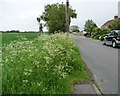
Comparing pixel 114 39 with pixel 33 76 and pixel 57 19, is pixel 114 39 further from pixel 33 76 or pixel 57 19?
pixel 57 19

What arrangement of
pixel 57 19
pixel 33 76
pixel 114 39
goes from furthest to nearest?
pixel 57 19
pixel 114 39
pixel 33 76

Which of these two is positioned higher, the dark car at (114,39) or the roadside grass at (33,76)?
the roadside grass at (33,76)

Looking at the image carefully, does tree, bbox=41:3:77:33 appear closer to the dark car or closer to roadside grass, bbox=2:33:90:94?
the dark car

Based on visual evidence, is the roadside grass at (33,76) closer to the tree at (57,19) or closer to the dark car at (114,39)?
the dark car at (114,39)

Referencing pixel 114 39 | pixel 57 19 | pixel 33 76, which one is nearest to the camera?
pixel 33 76

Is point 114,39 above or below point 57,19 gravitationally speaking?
below

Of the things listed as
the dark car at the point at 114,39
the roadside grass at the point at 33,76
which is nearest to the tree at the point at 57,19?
the dark car at the point at 114,39

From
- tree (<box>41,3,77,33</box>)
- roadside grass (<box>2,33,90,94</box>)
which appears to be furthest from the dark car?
tree (<box>41,3,77,33</box>)

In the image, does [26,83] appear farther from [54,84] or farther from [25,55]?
[25,55]

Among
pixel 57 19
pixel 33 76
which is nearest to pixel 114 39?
pixel 33 76

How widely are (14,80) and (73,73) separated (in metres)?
3.23

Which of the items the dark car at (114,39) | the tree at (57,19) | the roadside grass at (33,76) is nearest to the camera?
the roadside grass at (33,76)

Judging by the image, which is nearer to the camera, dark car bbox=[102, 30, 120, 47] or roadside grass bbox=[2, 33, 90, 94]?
roadside grass bbox=[2, 33, 90, 94]

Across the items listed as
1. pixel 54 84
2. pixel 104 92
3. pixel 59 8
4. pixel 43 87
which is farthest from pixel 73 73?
pixel 59 8
